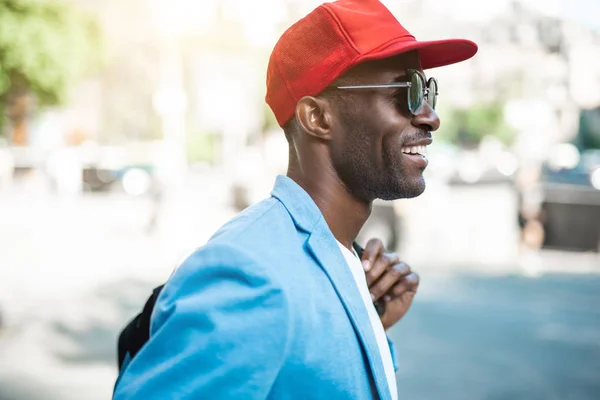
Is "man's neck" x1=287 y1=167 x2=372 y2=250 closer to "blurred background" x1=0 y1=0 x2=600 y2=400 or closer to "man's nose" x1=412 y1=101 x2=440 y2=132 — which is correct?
"man's nose" x1=412 y1=101 x2=440 y2=132

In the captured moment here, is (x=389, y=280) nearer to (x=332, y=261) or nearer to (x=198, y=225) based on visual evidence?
(x=332, y=261)

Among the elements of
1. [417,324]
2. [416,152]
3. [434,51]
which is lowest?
[417,324]

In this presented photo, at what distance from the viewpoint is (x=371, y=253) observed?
77.6 inches

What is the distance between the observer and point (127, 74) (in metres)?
56.5

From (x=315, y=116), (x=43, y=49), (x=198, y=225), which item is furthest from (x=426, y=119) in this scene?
(x=43, y=49)

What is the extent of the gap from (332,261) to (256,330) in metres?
0.31

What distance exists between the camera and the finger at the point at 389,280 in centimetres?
196

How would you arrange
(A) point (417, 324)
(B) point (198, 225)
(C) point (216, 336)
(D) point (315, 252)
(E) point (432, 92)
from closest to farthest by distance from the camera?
(C) point (216, 336), (D) point (315, 252), (E) point (432, 92), (A) point (417, 324), (B) point (198, 225)

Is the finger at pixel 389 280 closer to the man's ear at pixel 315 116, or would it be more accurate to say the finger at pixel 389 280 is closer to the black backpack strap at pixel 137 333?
the man's ear at pixel 315 116

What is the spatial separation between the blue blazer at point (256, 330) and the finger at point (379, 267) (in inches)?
15.0

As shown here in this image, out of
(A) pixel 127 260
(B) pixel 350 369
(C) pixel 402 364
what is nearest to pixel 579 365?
(C) pixel 402 364

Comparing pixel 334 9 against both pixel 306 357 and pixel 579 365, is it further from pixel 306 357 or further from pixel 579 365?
pixel 579 365

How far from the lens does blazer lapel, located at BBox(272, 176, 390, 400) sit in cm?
152

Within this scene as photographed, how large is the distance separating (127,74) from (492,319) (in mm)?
51383
